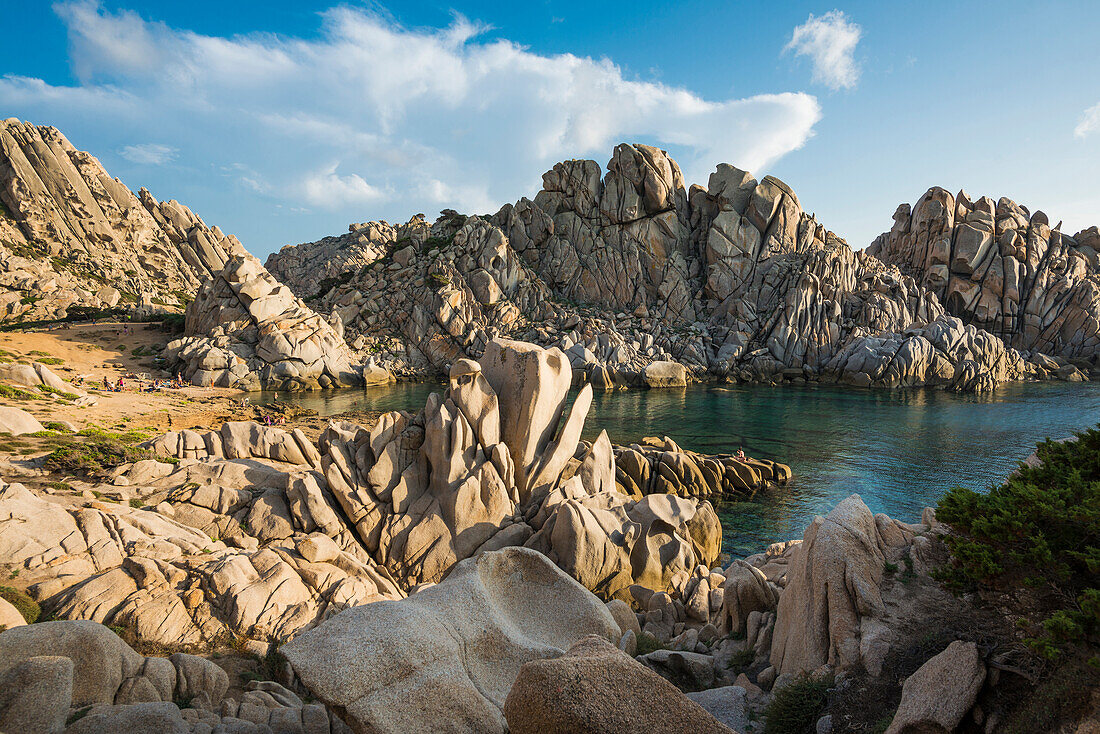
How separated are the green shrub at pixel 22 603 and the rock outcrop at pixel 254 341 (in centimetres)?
5543

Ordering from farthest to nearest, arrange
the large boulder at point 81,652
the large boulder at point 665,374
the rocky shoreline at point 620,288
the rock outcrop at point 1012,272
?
the rock outcrop at point 1012,272 → the large boulder at point 665,374 → the rocky shoreline at point 620,288 → the large boulder at point 81,652

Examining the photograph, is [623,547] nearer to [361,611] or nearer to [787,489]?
[361,611]

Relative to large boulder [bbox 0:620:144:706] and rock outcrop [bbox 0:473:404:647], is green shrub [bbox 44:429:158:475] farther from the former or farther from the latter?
large boulder [bbox 0:620:144:706]

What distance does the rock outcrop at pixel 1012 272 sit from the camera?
83.8 metres

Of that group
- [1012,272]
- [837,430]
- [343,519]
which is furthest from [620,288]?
[343,519]

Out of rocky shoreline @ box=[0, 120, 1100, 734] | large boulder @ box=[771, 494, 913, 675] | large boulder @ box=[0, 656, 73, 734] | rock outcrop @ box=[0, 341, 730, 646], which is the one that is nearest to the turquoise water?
rocky shoreline @ box=[0, 120, 1100, 734]

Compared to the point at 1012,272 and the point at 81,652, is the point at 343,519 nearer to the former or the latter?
the point at 81,652

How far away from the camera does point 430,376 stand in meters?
82.1

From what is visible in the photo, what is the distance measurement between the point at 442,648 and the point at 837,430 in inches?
1896

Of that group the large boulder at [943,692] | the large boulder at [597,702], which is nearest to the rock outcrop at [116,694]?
the large boulder at [597,702]

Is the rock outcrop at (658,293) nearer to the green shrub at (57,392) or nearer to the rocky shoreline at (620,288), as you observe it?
the rocky shoreline at (620,288)

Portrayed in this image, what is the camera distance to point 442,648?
7609 millimetres

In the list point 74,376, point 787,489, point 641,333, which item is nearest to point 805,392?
point 641,333

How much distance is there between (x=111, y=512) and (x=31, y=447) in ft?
36.7
